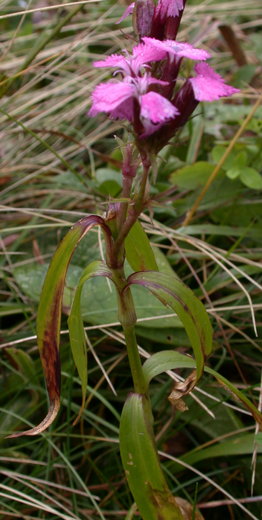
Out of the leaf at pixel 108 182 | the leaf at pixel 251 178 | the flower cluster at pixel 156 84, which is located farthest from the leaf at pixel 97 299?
the flower cluster at pixel 156 84

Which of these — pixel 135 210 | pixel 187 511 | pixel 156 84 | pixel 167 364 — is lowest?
pixel 187 511

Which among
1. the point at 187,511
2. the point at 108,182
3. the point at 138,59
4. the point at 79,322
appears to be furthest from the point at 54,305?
the point at 108,182

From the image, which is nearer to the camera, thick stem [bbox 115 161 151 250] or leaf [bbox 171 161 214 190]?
thick stem [bbox 115 161 151 250]

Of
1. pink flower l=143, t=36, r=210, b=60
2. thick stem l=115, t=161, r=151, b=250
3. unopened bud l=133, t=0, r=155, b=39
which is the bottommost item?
thick stem l=115, t=161, r=151, b=250

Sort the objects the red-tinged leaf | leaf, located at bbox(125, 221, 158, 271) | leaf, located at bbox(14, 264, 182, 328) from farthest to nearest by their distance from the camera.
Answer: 1. leaf, located at bbox(14, 264, 182, 328)
2. leaf, located at bbox(125, 221, 158, 271)
3. the red-tinged leaf

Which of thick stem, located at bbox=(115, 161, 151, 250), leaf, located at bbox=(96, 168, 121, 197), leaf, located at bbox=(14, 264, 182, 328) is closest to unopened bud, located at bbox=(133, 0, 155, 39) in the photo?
thick stem, located at bbox=(115, 161, 151, 250)

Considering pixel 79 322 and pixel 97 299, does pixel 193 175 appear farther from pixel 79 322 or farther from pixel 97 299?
pixel 79 322

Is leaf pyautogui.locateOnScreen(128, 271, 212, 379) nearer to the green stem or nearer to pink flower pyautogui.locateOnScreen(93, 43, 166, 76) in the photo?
the green stem

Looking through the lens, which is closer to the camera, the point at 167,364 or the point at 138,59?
the point at 138,59
